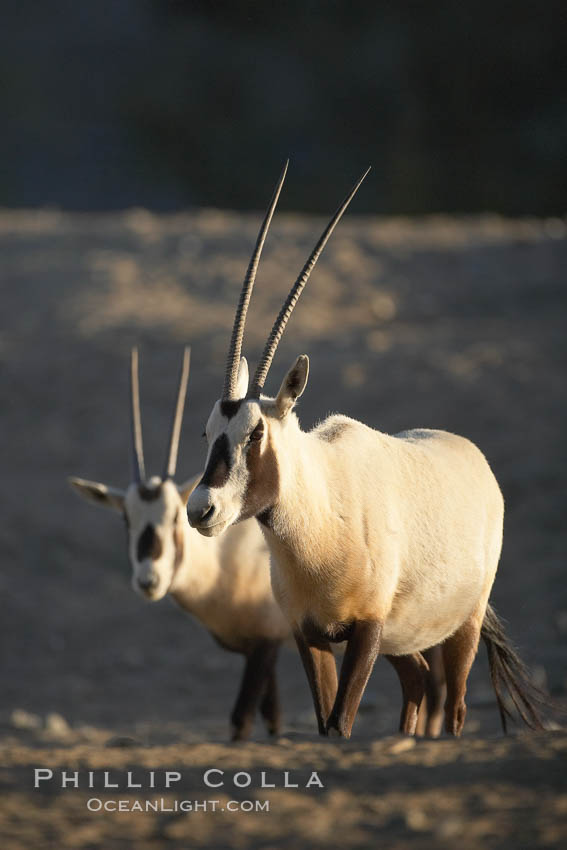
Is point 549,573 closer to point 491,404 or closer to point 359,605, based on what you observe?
point 491,404

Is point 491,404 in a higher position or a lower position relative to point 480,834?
higher

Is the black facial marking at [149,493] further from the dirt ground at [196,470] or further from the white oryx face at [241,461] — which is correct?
the white oryx face at [241,461]

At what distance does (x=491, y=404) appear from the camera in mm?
12633

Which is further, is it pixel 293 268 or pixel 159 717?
pixel 293 268

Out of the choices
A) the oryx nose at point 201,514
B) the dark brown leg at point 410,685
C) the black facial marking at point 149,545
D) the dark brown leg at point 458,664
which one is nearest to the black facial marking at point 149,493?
the black facial marking at point 149,545

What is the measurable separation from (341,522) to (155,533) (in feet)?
8.08

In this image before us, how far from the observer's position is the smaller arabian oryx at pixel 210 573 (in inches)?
282

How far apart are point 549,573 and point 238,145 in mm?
32630

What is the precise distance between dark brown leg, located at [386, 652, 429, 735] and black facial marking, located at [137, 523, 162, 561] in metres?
1.72

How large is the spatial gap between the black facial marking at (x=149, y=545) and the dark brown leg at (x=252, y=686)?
2.68ft

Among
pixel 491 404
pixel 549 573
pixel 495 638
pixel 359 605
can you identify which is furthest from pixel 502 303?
pixel 359 605

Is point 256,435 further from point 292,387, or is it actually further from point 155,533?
point 155,533

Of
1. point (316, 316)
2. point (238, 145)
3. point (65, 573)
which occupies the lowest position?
point (65, 573)

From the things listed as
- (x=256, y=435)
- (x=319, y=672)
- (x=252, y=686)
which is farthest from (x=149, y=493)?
(x=256, y=435)
